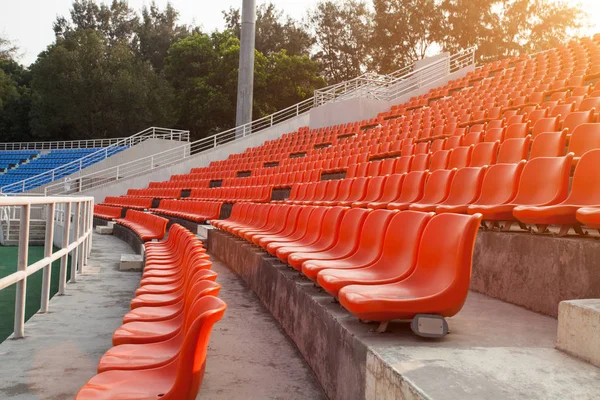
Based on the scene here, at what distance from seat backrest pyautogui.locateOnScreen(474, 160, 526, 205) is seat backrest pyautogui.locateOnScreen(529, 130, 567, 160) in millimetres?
650

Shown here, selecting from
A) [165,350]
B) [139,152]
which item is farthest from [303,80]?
[165,350]

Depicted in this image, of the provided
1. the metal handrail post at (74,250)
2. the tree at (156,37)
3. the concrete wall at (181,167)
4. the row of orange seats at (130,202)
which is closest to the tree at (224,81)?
the tree at (156,37)

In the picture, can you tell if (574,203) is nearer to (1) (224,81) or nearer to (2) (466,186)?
(2) (466,186)

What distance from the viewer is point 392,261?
2.47 metres

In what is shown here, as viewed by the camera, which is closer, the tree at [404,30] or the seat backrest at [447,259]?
the seat backrest at [447,259]

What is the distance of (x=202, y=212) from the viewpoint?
8.14 meters

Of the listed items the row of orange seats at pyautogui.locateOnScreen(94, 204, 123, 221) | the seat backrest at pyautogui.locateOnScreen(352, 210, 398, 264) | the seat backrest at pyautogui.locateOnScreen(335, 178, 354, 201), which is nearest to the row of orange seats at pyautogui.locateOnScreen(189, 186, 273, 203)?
the row of orange seats at pyautogui.locateOnScreen(94, 204, 123, 221)

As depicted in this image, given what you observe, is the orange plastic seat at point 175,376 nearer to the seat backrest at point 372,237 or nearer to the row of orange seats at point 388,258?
the row of orange seats at point 388,258

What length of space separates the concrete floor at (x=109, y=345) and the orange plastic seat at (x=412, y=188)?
1.43 m

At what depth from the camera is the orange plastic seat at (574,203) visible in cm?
249

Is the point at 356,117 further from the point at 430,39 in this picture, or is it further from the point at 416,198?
the point at 430,39

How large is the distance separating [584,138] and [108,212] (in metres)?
10.4

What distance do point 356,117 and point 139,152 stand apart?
842 centimetres

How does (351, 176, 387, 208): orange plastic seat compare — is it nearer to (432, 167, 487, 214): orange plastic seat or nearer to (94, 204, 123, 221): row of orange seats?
(432, 167, 487, 214): orange plastic seat
